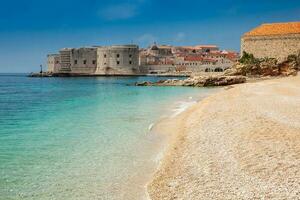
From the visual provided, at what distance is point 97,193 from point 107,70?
10199 cm

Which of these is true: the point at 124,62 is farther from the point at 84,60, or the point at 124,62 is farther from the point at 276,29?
the point at 276,29

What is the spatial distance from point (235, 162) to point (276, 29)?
46.9m

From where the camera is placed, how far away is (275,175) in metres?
6.02

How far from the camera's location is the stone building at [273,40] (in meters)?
48.5

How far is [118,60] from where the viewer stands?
106000mm

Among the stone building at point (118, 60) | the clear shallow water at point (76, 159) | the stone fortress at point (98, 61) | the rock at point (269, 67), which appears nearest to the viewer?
the clear shallow water at point (76, 159)

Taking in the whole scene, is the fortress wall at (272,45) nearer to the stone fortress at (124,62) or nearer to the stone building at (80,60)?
the stone fortress at (124,62)

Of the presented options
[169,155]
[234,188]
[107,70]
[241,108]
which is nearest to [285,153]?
[234,188]

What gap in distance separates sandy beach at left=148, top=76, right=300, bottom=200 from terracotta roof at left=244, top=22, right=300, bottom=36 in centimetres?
4081

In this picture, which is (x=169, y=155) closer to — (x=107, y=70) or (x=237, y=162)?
(x=237, y=162)

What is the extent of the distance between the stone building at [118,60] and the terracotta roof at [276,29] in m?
56.7

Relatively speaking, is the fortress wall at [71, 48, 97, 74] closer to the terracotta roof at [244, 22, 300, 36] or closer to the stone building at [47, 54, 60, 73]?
the stone building at [47, 54, 60, 73]

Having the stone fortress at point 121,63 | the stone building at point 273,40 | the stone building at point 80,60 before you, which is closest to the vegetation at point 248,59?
the stone building at point 273,40

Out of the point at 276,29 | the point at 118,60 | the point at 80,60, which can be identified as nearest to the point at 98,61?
A: the point at 80,60
